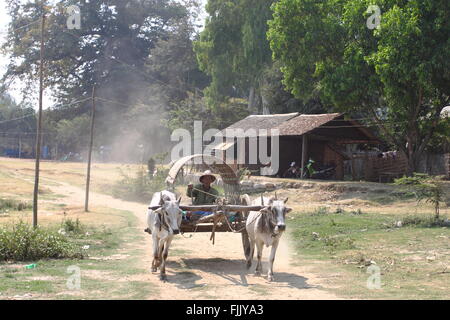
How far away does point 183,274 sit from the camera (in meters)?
10.7

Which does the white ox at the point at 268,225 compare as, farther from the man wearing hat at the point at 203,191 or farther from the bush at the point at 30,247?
the bush at the point at 30,247

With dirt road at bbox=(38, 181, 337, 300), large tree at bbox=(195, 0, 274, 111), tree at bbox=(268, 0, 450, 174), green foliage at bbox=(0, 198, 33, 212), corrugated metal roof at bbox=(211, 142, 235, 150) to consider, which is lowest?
A: dirt road at bbox=(38, 181, 337, 300)

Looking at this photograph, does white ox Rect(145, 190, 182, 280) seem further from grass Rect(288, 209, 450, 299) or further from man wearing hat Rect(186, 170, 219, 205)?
grass Rect(288, 209, 450, 299)

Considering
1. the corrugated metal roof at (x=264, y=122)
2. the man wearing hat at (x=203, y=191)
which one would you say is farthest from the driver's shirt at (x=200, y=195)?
the corrugated metal roof at (x=264, y=122)

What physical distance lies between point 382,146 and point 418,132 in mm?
11225

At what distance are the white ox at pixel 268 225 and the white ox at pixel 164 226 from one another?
5.20 ft

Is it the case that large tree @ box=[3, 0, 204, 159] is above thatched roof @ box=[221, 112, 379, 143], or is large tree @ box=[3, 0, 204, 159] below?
above

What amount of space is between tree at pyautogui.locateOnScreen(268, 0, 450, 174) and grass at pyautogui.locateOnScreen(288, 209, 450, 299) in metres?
7.28

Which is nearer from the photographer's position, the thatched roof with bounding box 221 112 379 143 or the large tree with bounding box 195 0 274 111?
the thatched roof with bounding box 221 112 379 143

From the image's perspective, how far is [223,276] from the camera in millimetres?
10453

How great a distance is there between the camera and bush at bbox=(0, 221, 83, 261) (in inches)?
456

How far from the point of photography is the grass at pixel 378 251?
918cm

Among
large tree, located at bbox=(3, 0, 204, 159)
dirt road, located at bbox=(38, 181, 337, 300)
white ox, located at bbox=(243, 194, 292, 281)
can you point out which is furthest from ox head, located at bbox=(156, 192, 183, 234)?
large tree, located at bbox=(3, 0, 204, 159)

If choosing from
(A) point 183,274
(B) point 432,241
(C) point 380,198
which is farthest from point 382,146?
(A) point 183,274
